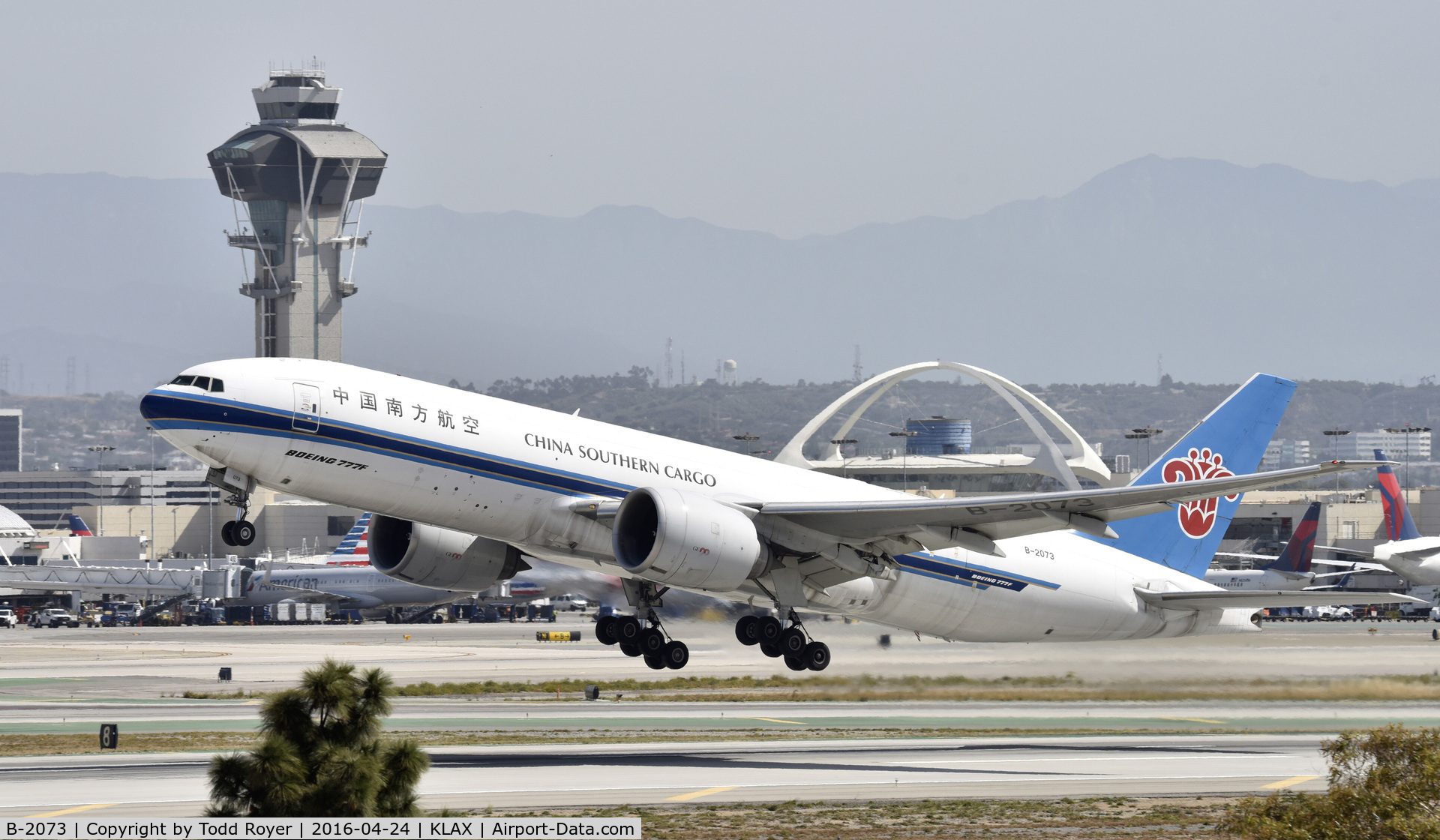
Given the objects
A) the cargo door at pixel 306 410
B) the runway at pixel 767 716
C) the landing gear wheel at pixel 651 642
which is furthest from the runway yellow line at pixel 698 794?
the runway at pixel 767 716

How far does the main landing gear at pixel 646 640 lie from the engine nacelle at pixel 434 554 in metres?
3.08

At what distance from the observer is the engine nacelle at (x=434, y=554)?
129 ft

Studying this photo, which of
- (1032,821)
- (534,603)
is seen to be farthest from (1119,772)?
(534,603)

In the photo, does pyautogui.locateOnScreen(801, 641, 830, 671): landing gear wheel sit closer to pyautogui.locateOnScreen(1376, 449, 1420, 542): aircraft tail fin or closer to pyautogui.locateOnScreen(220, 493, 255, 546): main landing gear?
pyautogui.locateOnScreen(220, 493, 255, 546): main landing gear

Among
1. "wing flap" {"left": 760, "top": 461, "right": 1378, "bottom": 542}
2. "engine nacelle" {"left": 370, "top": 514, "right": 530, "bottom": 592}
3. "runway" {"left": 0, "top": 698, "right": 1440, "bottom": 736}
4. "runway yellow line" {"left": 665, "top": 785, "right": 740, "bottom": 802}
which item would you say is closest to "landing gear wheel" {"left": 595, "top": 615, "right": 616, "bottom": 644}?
"engine nacelle" {"left": 370, "top": 514, "right": 530, "bottom": 592}

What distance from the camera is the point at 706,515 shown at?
112ft

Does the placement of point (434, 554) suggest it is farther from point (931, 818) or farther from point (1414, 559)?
point (1414, 559)

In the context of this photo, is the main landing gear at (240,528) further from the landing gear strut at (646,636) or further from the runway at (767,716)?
the runway at (767,716)

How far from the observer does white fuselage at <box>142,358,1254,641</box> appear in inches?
1239

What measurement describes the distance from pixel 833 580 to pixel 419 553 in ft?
34.7

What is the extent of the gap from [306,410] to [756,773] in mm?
13171

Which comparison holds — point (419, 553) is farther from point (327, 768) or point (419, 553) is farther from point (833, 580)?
point (327, 768)

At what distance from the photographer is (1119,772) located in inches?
1444

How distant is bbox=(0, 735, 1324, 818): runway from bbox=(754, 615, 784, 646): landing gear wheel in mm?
2989
